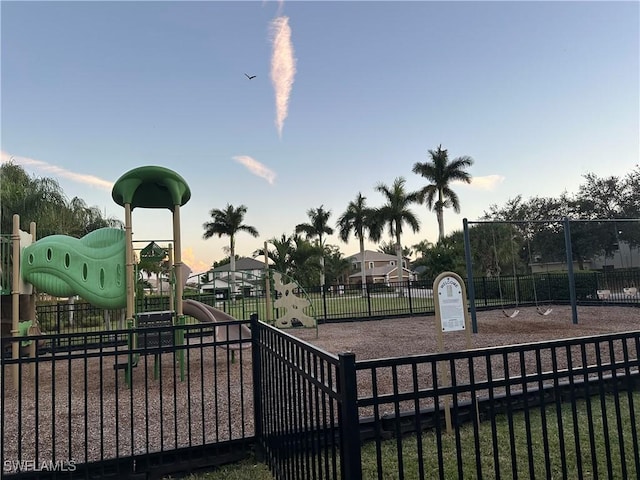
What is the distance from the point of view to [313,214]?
41656mm

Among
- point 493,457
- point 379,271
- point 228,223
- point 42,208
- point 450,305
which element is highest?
point 228,223

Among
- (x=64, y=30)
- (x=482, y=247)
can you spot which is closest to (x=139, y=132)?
(x=64, y=30)

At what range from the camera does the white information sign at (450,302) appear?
4266 mm

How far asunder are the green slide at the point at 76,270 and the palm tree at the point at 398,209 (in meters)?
28.4

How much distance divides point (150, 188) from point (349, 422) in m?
6.96

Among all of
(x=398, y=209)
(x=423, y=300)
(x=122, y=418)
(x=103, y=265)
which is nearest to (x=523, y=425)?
(x=122, y=418)

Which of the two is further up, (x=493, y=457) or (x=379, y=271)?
(x=379, y=271)

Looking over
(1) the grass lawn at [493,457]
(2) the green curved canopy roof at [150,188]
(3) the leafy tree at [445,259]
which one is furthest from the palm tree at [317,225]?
(1) the grass lawn at [493,457]

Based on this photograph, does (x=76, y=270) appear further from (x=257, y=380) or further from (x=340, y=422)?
(x=340, y=422)

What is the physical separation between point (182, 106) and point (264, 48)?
2.73 meters

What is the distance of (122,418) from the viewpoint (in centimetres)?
457

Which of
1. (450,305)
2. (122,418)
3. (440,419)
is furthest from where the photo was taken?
(122,418)

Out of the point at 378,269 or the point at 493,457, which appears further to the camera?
the point at 378,269

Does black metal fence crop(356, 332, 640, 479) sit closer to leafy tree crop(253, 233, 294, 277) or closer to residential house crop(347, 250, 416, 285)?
leafy tree crop(253, 233, 294, 277)
